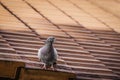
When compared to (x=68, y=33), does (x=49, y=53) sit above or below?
below

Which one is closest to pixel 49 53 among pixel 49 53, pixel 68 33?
pixel 49 53

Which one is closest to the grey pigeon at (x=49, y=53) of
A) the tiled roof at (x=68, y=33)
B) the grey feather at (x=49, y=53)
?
the grey feather at (x=49, y=53)

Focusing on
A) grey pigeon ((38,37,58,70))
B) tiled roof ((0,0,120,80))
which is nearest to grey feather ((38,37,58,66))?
grey pigeon ((38,37,58,70))

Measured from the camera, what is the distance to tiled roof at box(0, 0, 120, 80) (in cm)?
391

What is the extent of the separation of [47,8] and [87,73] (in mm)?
2814

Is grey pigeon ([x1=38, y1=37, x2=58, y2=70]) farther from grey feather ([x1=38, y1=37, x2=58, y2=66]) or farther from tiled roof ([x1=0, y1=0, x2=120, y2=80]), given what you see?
tiled roof ([x1=0, y1=0, x2=120, y2=80])

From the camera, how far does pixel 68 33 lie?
507cm

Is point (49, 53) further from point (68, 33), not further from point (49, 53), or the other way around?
point (68, 33)

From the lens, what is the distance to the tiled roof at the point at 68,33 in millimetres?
3914

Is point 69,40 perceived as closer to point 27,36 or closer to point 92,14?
point 27,36

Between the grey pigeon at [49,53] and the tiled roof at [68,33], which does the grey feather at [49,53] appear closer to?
the grey pigeon at [49,53]

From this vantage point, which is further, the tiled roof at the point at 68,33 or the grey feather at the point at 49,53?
the tiled roof at the point at 68,33

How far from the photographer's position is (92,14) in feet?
20.6

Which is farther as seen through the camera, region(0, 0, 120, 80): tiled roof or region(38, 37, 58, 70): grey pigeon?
region(0, 0, 120, 80): tiled roof
